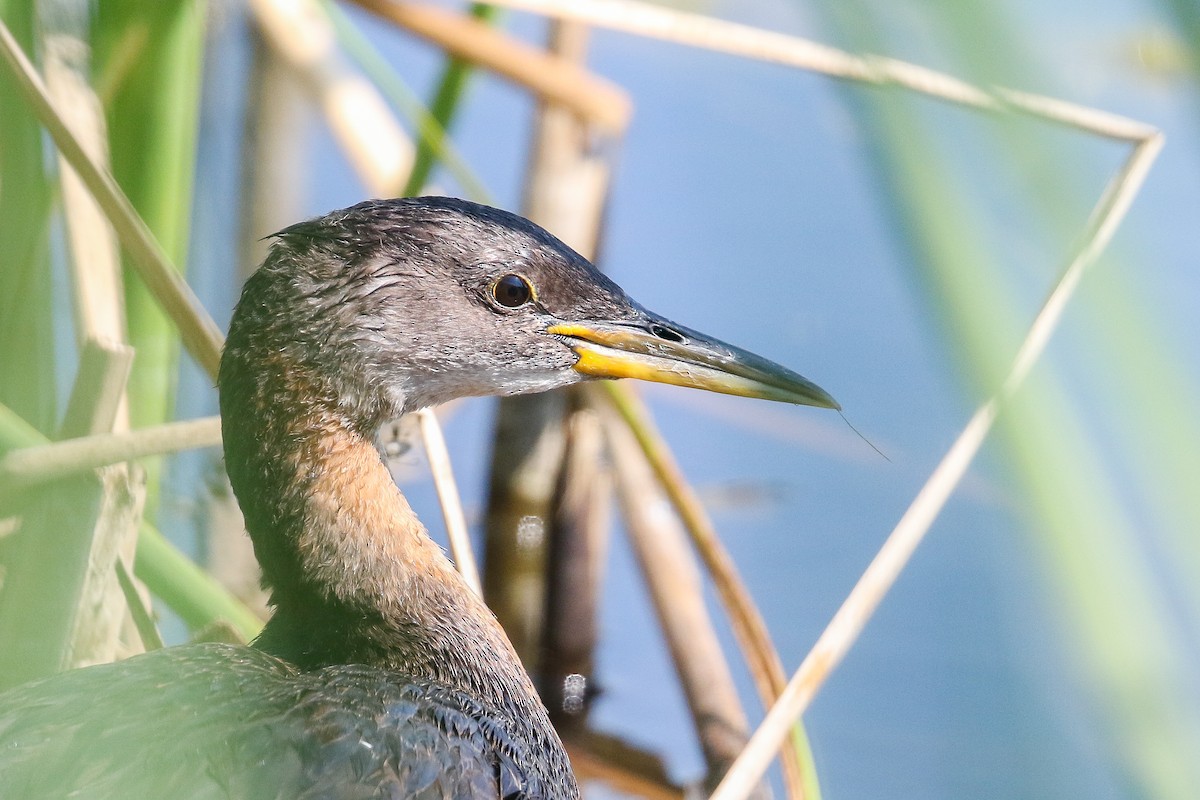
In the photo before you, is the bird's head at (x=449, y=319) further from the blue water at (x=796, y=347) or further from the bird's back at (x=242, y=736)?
A: the blue water at (x=796, y=347)

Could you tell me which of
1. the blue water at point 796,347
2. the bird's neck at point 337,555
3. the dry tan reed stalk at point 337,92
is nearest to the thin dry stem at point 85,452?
the bird's neck at point 337,555

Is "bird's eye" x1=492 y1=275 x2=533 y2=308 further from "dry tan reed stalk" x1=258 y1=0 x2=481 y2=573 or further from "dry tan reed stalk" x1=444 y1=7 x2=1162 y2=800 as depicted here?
"dry tan reed stalk" x1=258 y1=0 x2=481 y2=573

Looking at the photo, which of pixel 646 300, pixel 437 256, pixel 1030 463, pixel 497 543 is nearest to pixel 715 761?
pixel 497 543

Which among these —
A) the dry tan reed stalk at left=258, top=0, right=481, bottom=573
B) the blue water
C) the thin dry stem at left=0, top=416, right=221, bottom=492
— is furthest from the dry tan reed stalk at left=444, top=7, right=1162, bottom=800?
the dry tan reed stalk at left=258, top=0, right=481, bottom=573

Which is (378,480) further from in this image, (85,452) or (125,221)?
(125,221)

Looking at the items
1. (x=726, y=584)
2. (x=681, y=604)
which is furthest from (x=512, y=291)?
(x=681, y=604)

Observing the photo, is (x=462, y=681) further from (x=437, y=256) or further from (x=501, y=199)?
(x=501, y=199)

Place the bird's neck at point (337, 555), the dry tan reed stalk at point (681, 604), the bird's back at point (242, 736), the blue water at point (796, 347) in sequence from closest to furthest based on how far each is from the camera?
1. the bird's back at point (242, 736)
2. the bird's neck at point (337, 555)
3. the dry tan reed stalk at point (681, 604)
4. the blue water at point (796, 347)

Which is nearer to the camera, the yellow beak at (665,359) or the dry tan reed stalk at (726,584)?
the yellow beak at (665,359)
